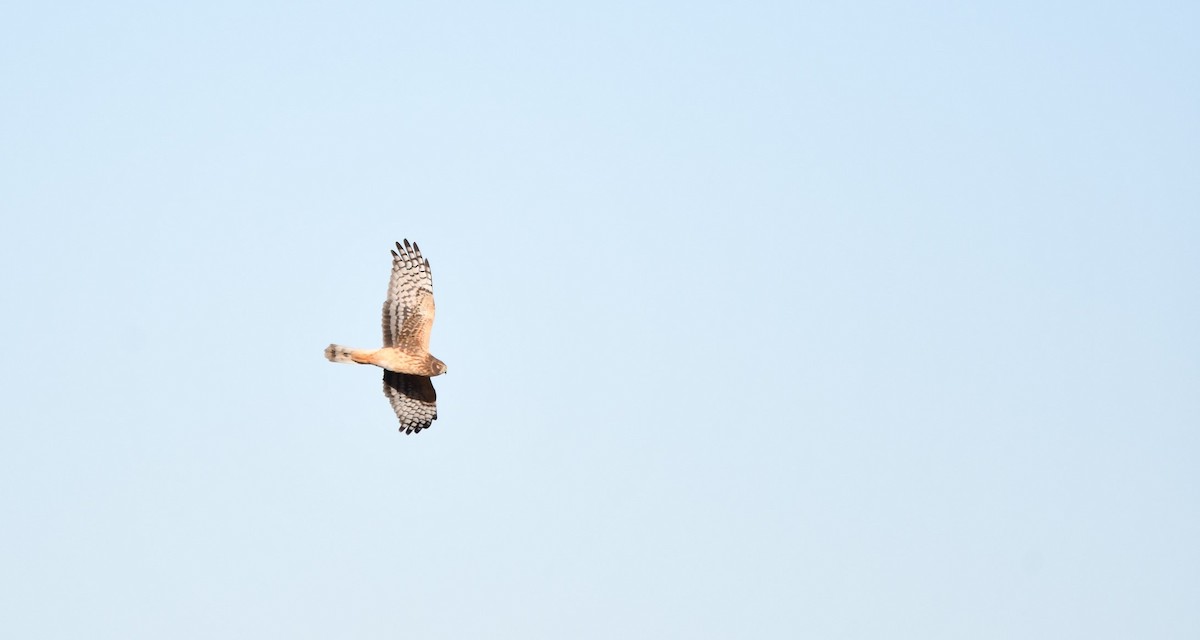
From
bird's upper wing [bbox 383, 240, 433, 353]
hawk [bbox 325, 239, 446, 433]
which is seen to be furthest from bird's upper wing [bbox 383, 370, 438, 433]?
→ bird's upper wing [bbox 383, 240, 433, 353]

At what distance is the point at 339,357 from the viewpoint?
117ft

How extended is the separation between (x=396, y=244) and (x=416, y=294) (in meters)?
1.10

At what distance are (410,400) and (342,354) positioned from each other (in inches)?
139

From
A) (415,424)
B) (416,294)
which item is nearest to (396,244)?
(416,294)

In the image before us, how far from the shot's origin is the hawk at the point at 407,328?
36.2m

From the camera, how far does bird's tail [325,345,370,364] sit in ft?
117

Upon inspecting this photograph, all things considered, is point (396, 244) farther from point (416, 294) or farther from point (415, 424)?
point (415, 424)

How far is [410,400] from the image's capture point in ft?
128

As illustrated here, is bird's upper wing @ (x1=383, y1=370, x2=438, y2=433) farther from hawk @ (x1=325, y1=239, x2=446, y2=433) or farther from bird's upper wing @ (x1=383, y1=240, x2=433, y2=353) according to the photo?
bird's upper wing @ (x1=383, y1=240, x2=433, y2=353)

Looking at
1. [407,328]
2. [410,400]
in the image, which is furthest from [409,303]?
[410,400]

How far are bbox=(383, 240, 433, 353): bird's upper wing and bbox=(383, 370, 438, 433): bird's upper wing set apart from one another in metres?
1.77

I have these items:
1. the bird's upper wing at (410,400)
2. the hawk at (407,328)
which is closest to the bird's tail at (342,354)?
the hawk at (407,328)

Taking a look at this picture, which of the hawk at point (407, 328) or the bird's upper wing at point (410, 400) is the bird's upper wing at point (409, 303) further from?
the bird's upper wing at point (410, 400)

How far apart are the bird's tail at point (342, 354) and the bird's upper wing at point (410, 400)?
276 centimetres
